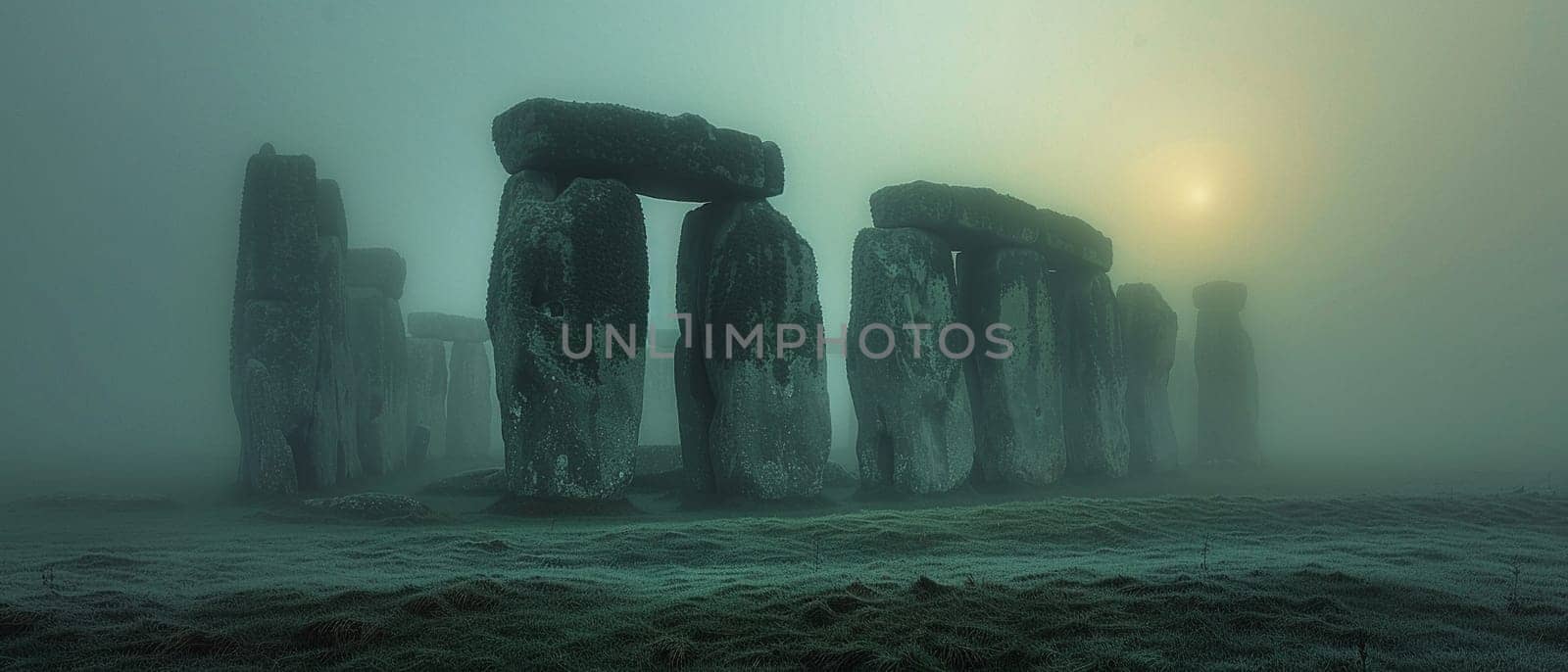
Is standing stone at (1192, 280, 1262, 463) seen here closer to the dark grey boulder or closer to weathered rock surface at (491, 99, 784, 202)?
weathered rock surface at (491, 99, 784, 202)

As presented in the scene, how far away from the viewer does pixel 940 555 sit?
6711 millimetres

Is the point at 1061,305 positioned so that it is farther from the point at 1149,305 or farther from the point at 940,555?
the point at 940,555

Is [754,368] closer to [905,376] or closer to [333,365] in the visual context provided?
[905,376]

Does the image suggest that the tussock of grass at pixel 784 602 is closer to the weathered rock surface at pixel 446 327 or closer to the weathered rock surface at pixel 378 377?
the weathered rock surface at pixel 378 377

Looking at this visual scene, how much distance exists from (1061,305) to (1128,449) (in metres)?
3.13

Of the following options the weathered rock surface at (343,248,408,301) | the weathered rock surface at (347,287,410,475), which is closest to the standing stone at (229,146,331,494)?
the weathered rock surface at (347,287,410,475)

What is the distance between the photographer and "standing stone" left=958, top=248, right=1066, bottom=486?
13453 millimetres

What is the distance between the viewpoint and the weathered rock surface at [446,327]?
2275 cm

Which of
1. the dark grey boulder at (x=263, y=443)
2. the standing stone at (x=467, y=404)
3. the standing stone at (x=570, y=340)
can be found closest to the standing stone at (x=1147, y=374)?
the standing stone at (x=570, y=340)

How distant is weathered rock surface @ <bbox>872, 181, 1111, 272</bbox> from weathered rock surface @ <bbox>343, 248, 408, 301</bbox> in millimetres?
10823

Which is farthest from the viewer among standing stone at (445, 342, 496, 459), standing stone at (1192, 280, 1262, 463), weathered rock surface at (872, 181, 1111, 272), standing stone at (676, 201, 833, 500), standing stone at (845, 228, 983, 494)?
standing stone at (445, 342, 496, 459)

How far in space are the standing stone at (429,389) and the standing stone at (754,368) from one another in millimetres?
12432

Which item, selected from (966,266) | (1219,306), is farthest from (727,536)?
(1219,306)

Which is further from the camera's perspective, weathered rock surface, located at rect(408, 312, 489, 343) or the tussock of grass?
weathered rock surface, located at rect(408, 312, 489, 343)
